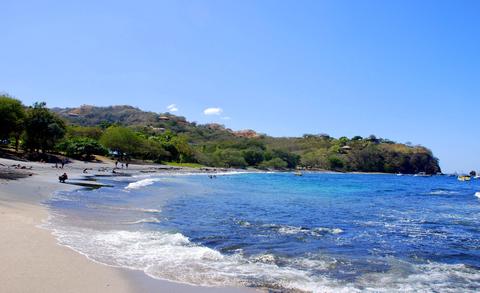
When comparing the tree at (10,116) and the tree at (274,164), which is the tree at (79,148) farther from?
the tree at (274,164)

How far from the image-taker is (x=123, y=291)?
336 inches

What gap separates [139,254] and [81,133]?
11118cm

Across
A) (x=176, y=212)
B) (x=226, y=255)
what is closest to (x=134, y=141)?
(x=176, y=212)

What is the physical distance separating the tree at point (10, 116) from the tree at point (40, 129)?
176 centimetres

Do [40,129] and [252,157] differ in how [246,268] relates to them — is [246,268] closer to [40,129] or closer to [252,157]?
[40,129]

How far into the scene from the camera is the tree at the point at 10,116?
62969 millimetres

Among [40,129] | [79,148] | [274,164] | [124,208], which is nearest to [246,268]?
[124,208]

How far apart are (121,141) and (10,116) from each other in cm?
4329

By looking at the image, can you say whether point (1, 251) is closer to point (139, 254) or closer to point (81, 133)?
point (139, 254)

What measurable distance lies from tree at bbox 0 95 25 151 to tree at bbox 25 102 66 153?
5.77ft

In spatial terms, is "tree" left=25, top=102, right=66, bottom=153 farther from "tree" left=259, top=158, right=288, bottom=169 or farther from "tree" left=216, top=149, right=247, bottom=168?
"tree" left=259, top=158, right=288, bottom=169

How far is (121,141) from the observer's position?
350 ft

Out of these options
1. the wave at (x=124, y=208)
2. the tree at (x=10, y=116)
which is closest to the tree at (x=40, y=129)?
the tree at (x=10, y=116)

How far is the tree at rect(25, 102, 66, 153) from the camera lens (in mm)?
70188
